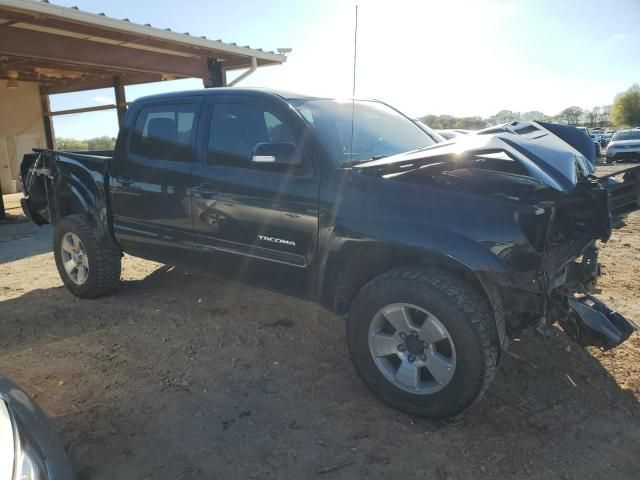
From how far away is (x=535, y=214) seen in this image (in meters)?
2.47

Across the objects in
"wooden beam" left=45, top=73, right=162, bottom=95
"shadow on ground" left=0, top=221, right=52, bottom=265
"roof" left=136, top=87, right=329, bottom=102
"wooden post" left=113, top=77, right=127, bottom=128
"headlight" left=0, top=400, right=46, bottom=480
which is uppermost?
"wooden beam" left=45, top=73, right=162, bottom=95

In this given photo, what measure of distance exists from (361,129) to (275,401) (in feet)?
6.66

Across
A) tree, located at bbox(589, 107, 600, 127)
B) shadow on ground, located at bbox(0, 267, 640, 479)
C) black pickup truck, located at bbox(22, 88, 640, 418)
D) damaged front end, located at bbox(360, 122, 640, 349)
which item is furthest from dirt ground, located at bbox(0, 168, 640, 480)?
tree, located at bbox(589, 107, 600, 127)

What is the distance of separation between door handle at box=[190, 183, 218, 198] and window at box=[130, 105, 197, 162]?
27 cm

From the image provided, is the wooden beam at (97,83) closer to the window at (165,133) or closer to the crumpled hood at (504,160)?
the window at (165,133)

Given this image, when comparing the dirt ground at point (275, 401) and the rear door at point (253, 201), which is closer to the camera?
the dirt ground at point (275, 401)

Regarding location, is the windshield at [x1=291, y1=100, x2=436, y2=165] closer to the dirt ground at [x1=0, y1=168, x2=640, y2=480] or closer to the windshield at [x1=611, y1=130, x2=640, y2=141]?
the dirt ground at [x1=0, y1=168, x2=640, y2=480]

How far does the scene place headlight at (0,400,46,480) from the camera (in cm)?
152

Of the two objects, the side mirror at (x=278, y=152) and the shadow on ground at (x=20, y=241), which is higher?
the side mirror at (x=278, y=152)

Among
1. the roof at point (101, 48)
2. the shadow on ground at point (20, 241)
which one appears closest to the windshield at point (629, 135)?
the roof at point (101, 48)

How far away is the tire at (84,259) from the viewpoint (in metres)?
4.68

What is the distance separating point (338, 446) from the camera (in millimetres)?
2609

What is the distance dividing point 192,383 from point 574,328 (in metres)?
2.45

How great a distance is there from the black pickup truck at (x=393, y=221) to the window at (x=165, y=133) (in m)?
0.02
